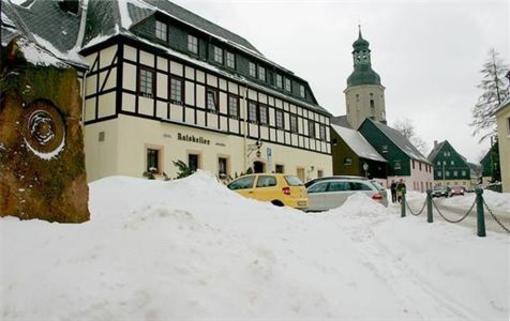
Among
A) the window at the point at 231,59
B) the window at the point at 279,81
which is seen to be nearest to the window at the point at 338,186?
the window at the point at 231,59

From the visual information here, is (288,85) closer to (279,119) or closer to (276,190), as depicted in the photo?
(279,119)

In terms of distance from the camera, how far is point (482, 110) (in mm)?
33750

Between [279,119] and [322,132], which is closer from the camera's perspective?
[279,119]

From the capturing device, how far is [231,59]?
83.6ft

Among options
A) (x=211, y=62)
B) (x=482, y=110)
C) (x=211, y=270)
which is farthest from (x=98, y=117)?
(x=482, y=110)

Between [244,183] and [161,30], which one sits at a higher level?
[161,30]

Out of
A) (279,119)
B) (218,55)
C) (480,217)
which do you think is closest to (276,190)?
(480,217)

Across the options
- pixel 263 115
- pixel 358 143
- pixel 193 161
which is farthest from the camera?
pixel 358 143

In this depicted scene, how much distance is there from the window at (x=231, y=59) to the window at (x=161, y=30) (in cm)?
478

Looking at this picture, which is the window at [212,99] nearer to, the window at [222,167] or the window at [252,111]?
the window at [222,167]

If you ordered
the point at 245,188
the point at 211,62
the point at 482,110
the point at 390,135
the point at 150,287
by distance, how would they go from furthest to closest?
the point at 390,135 → the point at 482,110 → the point at 211,62 → the point at 245,188 → the point at 150,287

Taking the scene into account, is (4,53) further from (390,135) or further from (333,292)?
(390,135)

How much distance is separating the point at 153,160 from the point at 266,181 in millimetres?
7426

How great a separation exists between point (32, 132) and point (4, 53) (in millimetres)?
1175
